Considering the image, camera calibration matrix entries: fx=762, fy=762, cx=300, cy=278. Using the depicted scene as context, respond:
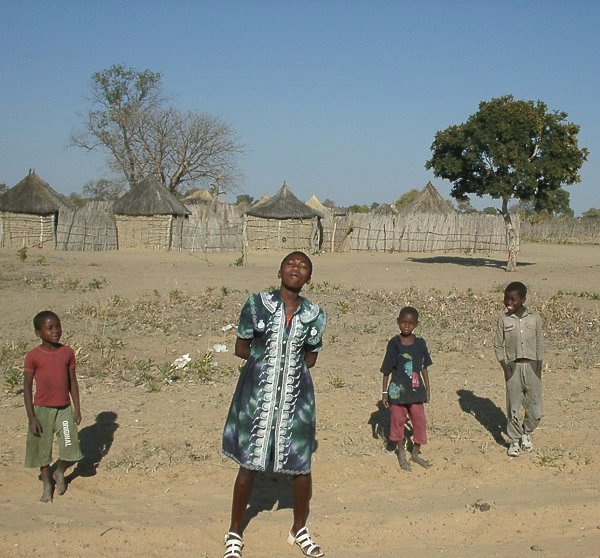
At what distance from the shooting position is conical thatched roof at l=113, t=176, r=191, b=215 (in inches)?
1136

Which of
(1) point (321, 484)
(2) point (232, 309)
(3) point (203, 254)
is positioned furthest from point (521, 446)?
(3) point (203, 254)

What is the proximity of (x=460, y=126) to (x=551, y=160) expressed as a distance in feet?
9.84

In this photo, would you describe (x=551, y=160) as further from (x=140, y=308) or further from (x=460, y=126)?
(x=140, y=308)

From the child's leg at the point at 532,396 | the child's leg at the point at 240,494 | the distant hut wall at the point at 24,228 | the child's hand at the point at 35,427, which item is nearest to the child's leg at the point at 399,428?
the child's leg at the point at 532,396

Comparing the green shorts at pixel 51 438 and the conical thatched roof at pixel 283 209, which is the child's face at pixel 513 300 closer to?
the green shorts at pixel 51 438

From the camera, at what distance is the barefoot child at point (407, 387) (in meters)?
5.57

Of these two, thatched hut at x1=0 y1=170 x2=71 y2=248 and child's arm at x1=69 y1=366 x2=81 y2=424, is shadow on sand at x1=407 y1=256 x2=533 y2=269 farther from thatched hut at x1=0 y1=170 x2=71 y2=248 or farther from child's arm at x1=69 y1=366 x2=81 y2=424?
child's arm at x1=69 y1=366 x2=81 y2=424

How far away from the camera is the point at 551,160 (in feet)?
73.9

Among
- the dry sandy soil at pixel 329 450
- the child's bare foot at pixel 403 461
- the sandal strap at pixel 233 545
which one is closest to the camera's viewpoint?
the sandal strap at pixel 233 545

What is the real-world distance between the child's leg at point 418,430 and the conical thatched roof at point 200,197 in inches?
1727

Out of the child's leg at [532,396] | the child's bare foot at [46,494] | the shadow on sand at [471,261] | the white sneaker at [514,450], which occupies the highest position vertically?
the shadow on sand at [471,261]

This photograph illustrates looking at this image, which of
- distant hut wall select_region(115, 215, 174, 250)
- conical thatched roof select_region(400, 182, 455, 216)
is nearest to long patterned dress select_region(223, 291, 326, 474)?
distant hut wall select_region(115, 215, 174, 250)

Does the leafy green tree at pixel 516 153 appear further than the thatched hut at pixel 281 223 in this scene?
No

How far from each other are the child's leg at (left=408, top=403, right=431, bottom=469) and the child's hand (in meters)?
2.59
